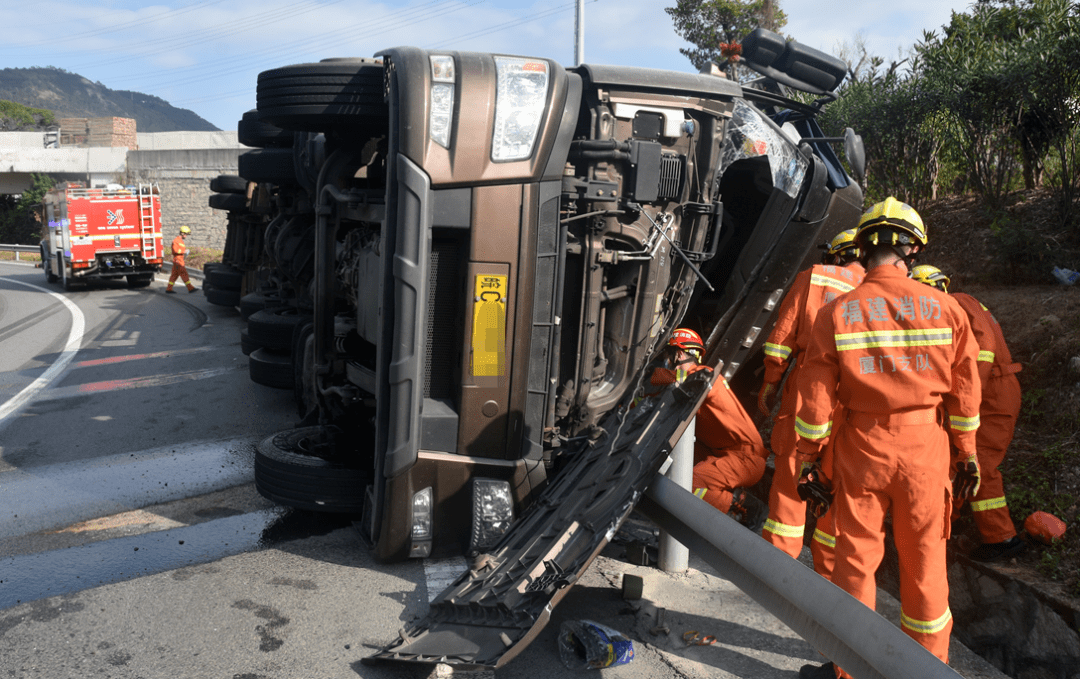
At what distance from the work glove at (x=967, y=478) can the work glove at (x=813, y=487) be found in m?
0.53

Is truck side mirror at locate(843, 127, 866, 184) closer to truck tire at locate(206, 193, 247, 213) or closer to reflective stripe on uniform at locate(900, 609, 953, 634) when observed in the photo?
reflective stripe on uniform at locate(900, 609, 953, 634)

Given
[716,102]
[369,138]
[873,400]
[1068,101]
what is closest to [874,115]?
[1068,101]

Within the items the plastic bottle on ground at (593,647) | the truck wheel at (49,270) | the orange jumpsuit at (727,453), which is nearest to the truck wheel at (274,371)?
the orange jumpsuit at (727,453)

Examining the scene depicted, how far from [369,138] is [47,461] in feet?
11.1

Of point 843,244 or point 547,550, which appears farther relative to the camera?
point 843,244

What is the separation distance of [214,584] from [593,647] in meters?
1.81

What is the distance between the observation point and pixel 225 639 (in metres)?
3.23

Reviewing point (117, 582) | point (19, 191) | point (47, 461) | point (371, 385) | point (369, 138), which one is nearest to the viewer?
point (117, 582)

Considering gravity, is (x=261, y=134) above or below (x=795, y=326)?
above

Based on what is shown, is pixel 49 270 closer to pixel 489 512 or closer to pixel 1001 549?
pixel 489 512

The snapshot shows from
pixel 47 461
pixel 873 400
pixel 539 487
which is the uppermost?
pixel 873 400

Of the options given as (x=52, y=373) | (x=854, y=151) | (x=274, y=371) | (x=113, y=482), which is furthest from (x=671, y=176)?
(x=52, y=373)

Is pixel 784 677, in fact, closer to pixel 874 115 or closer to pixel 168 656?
pixel 168 656

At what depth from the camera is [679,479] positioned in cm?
373
